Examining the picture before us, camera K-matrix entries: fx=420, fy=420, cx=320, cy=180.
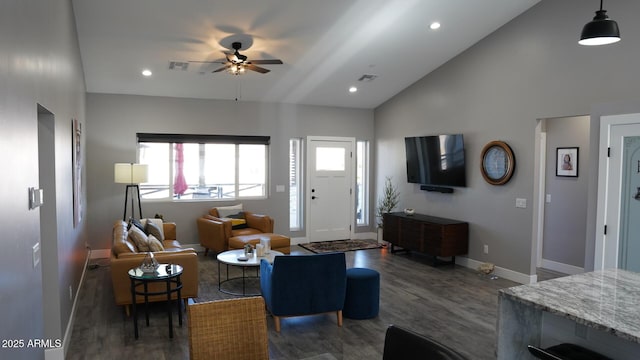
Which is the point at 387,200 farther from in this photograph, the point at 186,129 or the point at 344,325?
the point at 344,325

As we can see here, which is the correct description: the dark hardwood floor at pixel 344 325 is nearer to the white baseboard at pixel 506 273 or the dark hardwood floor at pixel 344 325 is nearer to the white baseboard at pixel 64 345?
the white baseboard at pixel 64 345

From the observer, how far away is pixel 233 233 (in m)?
6.84

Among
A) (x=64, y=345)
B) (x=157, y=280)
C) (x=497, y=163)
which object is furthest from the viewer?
(x=497, y=163)

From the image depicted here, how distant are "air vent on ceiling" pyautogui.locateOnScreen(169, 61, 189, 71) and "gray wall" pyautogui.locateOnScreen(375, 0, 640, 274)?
13.0ft

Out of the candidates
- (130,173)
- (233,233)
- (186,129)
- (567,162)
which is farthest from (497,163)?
(130,173)

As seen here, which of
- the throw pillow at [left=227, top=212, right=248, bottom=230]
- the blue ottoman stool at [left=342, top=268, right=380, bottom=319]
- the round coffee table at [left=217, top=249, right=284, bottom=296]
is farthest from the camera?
the throw pillow at [left=227, top=212, right=248, bottom=230]

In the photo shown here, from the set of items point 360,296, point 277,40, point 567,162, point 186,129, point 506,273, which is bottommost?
point 506,273

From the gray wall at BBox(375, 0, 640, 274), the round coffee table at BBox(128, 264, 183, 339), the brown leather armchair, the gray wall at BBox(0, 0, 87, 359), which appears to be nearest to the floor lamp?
the brown leather armchair

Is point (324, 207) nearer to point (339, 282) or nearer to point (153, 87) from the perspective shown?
point (153, 87)

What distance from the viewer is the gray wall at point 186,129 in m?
6.90

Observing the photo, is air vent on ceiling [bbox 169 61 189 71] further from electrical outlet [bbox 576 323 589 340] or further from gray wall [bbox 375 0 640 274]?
electrical outlet [bbox 576 323 589 340]

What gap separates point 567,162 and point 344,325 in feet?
14.0

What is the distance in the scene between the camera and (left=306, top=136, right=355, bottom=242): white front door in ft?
27.5

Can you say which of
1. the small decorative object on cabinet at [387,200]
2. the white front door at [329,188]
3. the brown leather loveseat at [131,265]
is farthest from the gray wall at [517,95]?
the brown leather loveseat at [131,265]
